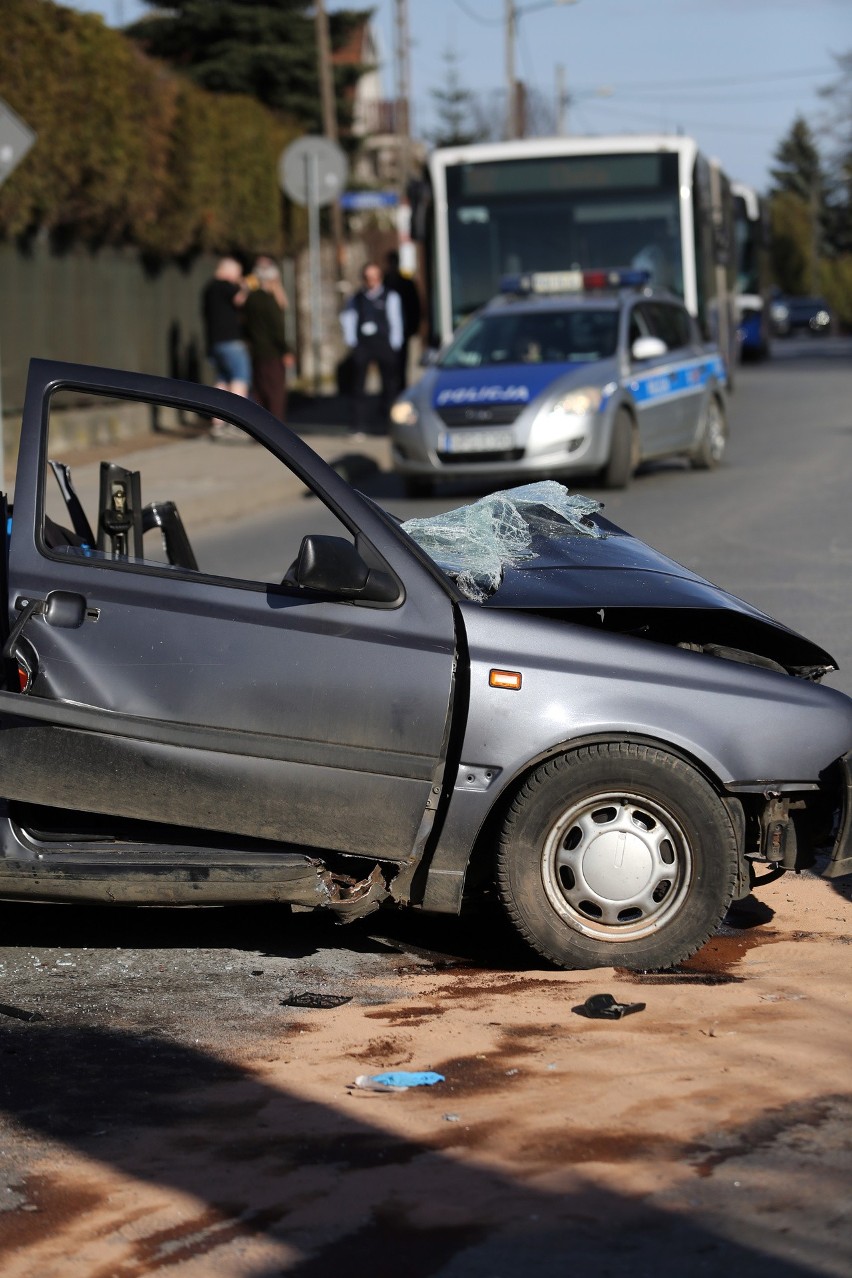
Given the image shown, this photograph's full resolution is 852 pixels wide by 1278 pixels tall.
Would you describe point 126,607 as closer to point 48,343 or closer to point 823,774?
point 823,774

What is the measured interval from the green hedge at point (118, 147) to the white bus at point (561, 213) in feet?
12.8

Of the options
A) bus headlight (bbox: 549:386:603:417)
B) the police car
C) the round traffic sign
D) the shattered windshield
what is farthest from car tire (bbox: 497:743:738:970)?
the round traffic sign

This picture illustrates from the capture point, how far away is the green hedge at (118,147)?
19297 mm

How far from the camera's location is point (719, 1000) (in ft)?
15.9

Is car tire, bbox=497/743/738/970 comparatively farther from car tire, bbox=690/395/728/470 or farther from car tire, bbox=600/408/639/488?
car tire, bbox=690/395/728/470

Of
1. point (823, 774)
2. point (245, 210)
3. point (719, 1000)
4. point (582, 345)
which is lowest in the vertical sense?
point (719, 1000)

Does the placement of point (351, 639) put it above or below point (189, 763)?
above

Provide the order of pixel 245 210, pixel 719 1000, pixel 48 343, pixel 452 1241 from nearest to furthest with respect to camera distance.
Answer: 1. pixel 452 1241
2. pixel 719 1000
3. pixel 48 343
4. pixel 245 210

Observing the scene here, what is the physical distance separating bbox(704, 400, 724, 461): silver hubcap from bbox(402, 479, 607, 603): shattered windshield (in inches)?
468

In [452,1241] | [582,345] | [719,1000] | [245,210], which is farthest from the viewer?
[245,210]

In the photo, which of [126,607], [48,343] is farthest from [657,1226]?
[48,343]

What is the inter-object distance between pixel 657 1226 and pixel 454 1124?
26.6 inches

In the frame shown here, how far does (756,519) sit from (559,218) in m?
6.92

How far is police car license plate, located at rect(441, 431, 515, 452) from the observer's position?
15594mm
